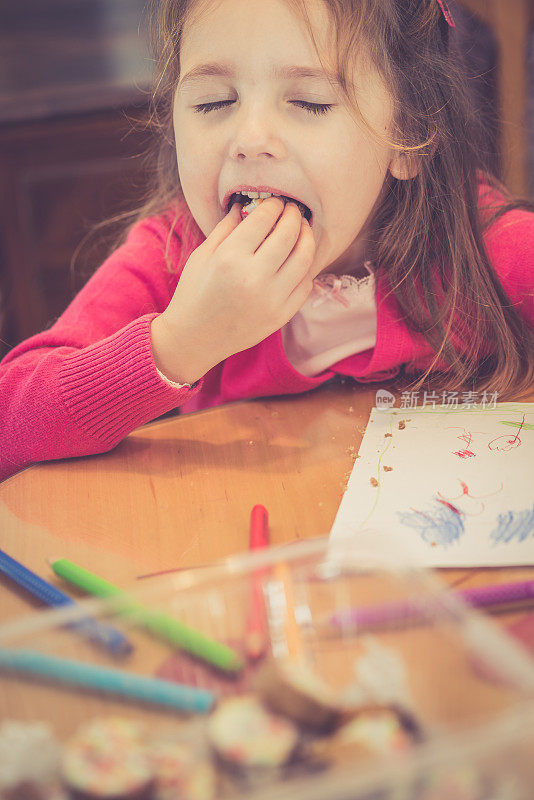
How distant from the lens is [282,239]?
676 millimetres

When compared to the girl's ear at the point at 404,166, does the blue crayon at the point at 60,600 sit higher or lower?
lower

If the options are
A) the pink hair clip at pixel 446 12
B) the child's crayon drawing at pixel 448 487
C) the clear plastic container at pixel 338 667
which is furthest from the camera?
the pink hair clip at pixel 446 12

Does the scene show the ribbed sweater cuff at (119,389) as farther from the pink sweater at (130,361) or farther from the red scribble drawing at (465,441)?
the red scribble drawing at (465,441)

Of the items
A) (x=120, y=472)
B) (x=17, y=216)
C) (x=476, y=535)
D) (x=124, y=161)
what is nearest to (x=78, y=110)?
(x=124, y=161)

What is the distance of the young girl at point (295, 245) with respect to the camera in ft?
2.18

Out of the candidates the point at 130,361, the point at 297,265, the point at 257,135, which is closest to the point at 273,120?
the point at 257,135

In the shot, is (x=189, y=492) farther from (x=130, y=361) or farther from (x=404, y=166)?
(x=404, y=166)

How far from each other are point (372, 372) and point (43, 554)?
409 millimetres

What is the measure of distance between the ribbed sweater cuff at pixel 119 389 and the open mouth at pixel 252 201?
14 cm

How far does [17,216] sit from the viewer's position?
2.07 meters

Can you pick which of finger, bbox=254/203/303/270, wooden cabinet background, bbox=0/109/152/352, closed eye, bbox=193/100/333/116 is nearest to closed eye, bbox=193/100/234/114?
closed eye, bbox=193/100/333/116

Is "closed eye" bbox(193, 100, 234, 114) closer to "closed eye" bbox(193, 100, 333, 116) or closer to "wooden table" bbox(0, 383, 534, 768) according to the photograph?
"closed eye" bbox(193, 100, 333, 116)

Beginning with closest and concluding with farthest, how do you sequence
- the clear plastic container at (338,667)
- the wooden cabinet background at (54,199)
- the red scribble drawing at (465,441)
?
the clear plastic container at (338,667), the red scribble drawing at (465,441), the wooden cabinet background at (54,199)

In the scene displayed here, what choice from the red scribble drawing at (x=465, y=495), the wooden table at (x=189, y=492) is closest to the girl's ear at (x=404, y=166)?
the wooden table at (x=189, y=492)
